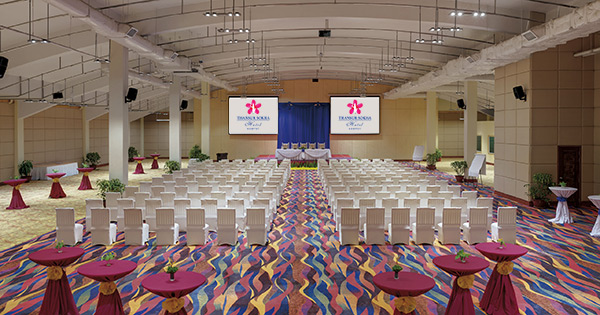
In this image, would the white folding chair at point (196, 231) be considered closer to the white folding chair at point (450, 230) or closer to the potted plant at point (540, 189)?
the white folding chair at point (450, 230)

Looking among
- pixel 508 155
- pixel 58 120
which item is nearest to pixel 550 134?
pixel 508 155

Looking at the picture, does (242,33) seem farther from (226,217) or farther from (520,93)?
A: (520,93)

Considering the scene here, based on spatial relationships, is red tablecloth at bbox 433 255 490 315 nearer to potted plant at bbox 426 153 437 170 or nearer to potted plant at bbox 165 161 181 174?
potted plant at bbox 165 161 181 174

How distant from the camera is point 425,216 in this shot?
10.0 meters

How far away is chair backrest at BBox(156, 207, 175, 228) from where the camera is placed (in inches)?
389

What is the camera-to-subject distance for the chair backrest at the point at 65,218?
32.6 feet

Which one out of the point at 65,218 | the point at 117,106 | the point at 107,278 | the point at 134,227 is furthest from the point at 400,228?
the point at 117,106

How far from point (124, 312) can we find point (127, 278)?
1.48 meters

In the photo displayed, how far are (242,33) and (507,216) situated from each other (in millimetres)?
11693

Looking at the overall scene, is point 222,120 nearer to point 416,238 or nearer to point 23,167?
point 23,167

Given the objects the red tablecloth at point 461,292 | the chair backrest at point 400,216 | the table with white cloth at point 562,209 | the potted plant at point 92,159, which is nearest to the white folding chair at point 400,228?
the chair backrest at point 400,216

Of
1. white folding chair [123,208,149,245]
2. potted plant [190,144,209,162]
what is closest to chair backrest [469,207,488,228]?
white folding chair [123,208,149,245]

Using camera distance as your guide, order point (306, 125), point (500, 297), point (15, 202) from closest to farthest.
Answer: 1. point (500, 297)
2. point (15, 202)
3. point (306, 125)

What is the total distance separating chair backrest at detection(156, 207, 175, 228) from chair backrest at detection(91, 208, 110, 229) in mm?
1087
